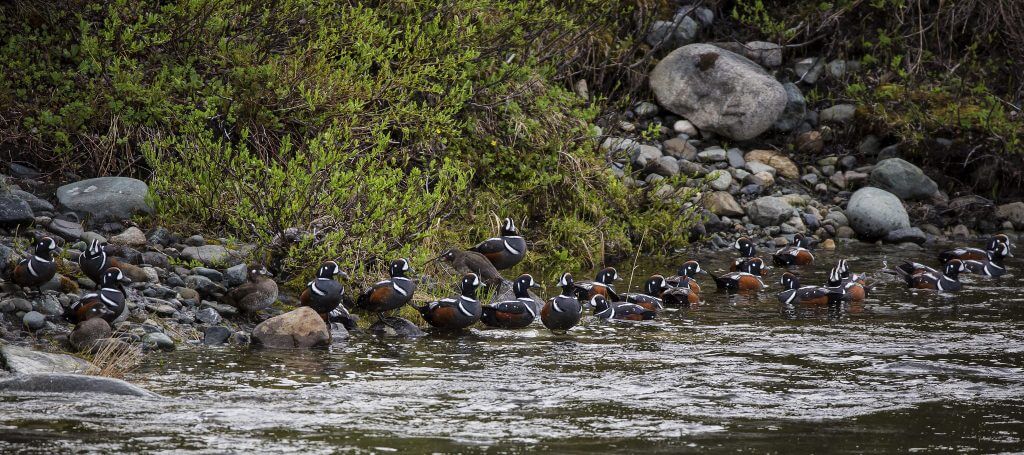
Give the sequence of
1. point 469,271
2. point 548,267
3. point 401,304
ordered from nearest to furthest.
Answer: point 401,304 < point 469,271 < point 548,267

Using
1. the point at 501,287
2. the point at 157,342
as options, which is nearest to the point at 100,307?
the point at 157,342

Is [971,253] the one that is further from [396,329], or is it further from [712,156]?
[396,329]

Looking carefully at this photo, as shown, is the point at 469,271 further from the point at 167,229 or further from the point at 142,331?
the point at 142,331

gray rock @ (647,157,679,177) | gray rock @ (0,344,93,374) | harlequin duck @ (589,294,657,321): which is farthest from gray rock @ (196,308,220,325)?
gray rock @ (647,157,679,177)

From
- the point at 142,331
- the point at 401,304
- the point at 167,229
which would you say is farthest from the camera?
the point at 167,229

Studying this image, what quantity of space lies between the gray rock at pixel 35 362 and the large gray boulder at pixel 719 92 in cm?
1299

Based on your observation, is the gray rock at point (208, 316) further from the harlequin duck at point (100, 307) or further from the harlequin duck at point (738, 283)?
the harlequin duck at point (738, 283)

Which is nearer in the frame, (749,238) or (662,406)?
(662,406)

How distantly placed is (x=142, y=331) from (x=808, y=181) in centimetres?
1271

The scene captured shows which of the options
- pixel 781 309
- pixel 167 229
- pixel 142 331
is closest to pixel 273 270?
pixel 167 229

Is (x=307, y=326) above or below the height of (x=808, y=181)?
below

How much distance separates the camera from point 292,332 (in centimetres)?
928

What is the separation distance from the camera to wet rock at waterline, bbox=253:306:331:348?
926 cm

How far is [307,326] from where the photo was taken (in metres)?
9.34
